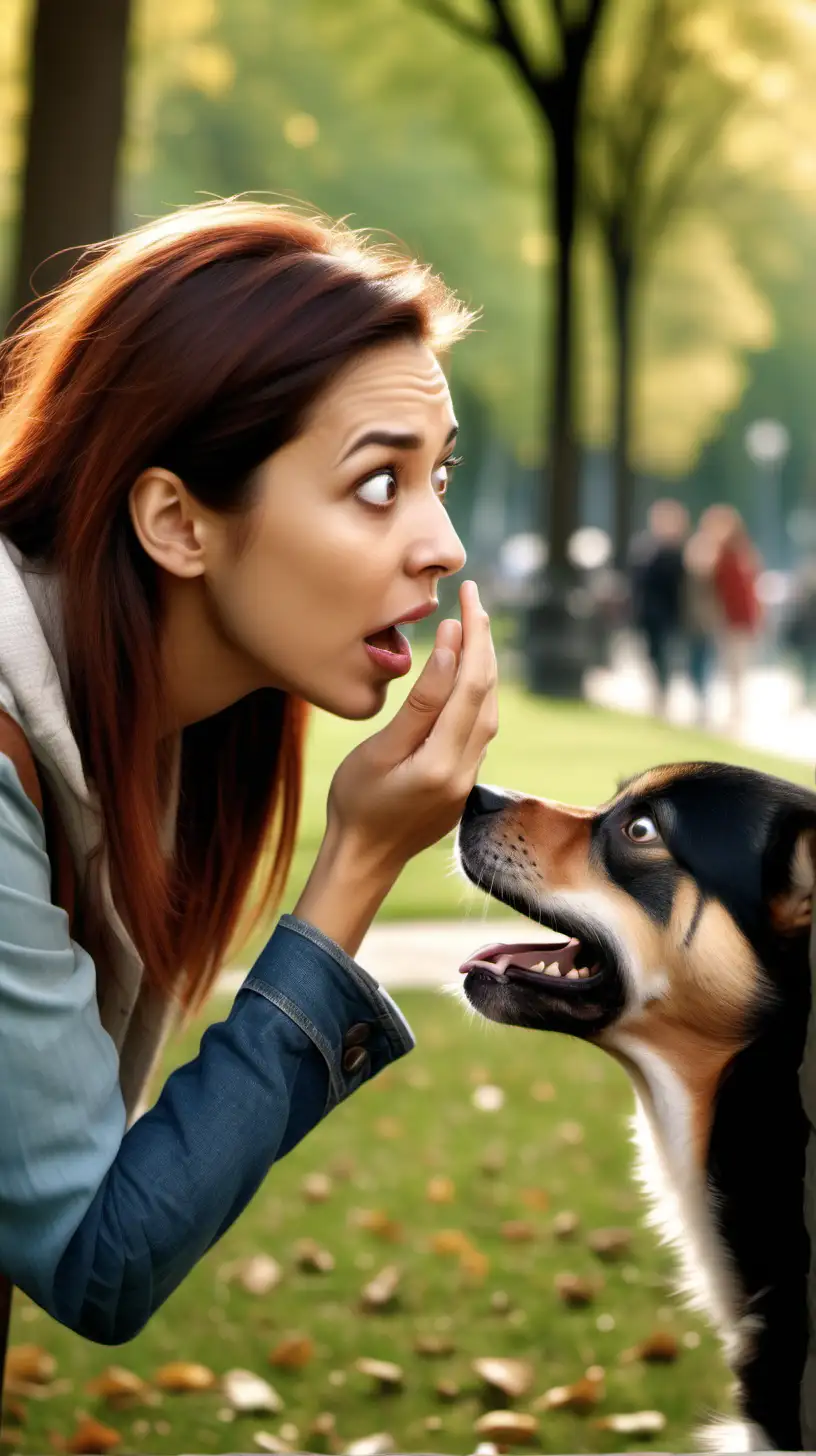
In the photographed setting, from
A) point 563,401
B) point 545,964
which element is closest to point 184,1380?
point 545,964

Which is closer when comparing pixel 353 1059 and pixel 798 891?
pixel 353 1059

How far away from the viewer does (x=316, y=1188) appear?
493 centimetres

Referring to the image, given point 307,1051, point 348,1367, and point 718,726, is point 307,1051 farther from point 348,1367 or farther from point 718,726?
point 718,726

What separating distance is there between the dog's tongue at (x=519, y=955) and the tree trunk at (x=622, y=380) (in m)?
20.2

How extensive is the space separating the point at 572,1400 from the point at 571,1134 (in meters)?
1.72

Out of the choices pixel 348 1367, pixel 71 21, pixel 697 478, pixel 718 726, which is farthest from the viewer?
pixel 697 478

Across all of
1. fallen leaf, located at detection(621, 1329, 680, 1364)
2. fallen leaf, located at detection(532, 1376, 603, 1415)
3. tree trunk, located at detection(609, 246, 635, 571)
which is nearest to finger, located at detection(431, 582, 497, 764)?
fallen leaf, located at detection(532, 1376, 603, 1415)

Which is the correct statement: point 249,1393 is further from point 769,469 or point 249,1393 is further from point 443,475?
point 769,469

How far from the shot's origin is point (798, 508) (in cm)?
5169

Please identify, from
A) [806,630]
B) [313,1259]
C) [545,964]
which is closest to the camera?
[545,964]

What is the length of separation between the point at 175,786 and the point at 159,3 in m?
12.6

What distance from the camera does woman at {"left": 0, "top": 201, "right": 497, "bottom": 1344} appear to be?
1.92 meters

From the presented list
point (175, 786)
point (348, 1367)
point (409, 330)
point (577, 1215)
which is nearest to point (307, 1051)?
point (175, 786)

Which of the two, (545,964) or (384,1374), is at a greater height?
(545,964)
